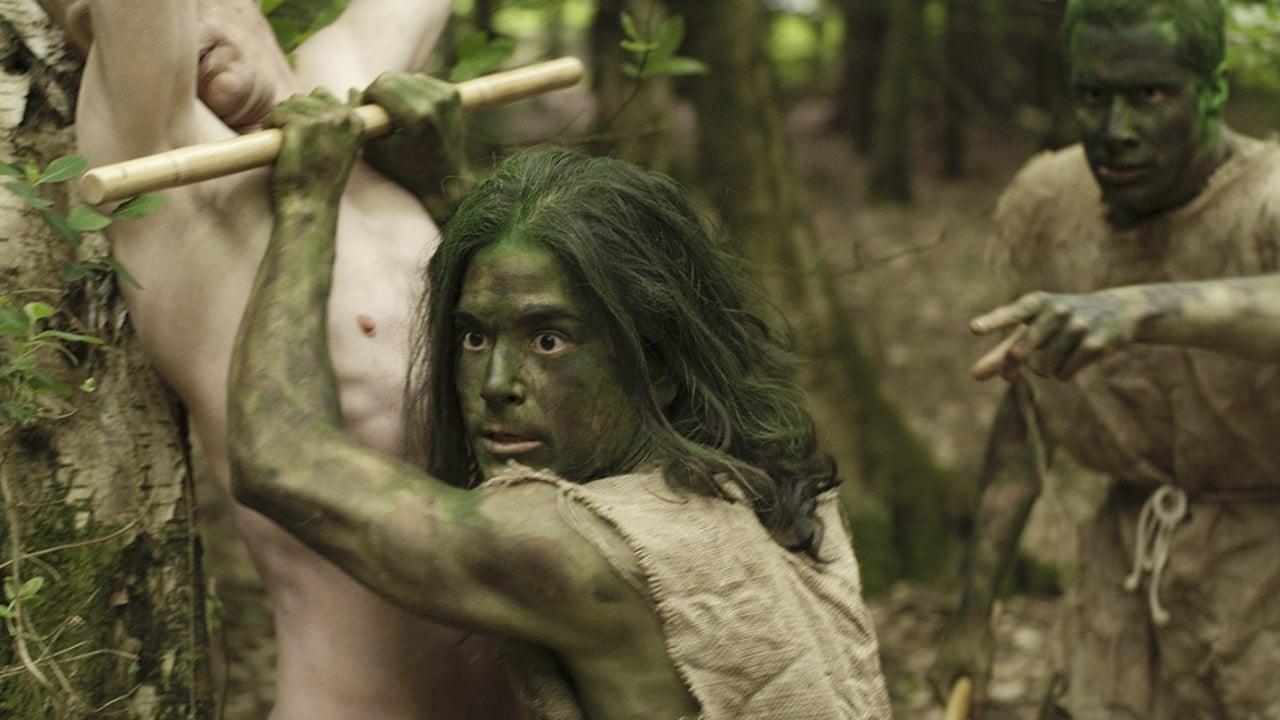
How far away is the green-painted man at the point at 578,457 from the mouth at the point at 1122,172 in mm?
1393

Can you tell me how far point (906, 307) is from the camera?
406 inches

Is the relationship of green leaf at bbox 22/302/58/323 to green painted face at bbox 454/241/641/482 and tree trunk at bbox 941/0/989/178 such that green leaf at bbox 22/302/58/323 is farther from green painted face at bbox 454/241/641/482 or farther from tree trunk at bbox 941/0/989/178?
tree trunk at bbox 941/0/989/178

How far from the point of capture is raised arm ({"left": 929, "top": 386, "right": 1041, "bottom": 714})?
13.8 feet

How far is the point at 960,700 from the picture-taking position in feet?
13.6

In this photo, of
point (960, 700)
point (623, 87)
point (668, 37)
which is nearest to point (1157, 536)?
point (960, 700)

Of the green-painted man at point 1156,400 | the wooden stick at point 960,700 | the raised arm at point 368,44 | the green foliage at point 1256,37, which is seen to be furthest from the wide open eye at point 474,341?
the green foliage at point 1256,37

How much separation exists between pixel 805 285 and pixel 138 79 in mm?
4575

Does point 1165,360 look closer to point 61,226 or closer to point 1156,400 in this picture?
point 1156,400

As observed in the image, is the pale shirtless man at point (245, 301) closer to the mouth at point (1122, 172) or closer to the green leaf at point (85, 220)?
the green leaf at point (85, 220)

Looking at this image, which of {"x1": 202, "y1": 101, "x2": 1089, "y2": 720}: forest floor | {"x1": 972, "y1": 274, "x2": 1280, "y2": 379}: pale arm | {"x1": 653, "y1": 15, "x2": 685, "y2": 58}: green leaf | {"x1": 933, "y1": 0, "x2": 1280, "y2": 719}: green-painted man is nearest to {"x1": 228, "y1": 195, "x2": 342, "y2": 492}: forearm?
{"x1": 202, "y1": 101, "x2": 1089, "y2": 720}: forest floor

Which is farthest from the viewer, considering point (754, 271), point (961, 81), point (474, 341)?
point (961, 81)

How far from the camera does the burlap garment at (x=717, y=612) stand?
2416 millimetres

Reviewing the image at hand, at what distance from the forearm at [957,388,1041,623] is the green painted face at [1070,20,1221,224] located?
72cm

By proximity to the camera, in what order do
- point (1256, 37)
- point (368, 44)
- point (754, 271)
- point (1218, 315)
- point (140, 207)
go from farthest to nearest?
point (754, 271), point (1256, 37), point (1218, 315), point (368, 44), point (140, 207)
